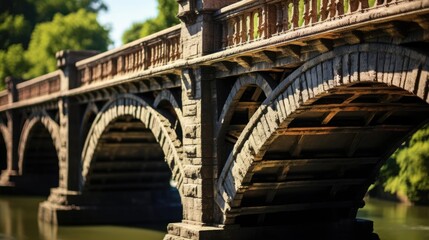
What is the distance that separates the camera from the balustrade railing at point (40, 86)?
32562mm

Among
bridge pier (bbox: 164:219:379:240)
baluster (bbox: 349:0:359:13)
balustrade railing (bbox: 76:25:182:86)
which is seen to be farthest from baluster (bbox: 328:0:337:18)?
balustrade railing (bbox: 76:25:182:86)

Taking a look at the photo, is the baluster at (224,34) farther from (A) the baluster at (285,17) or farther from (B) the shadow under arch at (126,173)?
(B) the shadow under arch at (126,173)

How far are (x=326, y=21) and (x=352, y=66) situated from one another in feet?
2.95

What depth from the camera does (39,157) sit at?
42656mm

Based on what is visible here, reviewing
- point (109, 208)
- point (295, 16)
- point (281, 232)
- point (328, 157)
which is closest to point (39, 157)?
point (109, 208)

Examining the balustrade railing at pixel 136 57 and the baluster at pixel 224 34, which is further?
the balustrade railing at pixel 136 57

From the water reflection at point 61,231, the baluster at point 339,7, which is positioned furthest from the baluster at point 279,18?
the water reflection at point 61,231

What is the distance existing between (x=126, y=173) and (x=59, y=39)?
34.9m

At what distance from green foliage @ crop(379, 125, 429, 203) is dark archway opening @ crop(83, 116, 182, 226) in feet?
29.0

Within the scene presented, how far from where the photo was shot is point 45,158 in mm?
42750

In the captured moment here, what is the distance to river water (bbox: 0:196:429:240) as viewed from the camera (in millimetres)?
24844

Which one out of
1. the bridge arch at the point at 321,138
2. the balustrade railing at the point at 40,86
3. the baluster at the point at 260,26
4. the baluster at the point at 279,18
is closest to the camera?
the bridge arch at the point at 321,138

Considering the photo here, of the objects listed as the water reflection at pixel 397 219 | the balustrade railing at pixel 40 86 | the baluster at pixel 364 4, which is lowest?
the water reflection at pixel 397 219

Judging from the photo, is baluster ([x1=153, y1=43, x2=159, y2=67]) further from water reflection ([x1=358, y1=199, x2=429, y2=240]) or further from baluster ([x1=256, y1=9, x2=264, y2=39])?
water reflection ([x1=358, y1=199, x2=429, y2=240])
